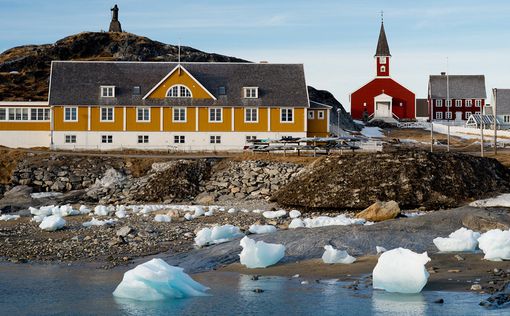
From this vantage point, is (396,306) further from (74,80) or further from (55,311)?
(74,80)

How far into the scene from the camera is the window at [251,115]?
54.0m

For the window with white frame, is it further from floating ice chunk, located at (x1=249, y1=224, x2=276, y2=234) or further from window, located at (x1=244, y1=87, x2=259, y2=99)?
floating ice chunk, located at (x1=249, y1=224, x2=276, y2=234)

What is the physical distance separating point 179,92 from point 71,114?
7737 mm

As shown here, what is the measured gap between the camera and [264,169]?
3831cm

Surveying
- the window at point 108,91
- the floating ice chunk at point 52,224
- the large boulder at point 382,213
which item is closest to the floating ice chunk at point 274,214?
the large boulder at point 382,213

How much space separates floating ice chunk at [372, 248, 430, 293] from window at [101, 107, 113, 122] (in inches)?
1613

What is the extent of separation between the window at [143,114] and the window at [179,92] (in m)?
1.90

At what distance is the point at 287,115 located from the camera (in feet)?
178

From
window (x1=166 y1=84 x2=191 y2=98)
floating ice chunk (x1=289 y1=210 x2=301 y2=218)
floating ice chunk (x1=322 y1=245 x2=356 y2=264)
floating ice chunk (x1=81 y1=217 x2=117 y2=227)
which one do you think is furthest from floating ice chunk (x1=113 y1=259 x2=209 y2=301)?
window (x1=166 y1=84 x2=191 y2=98)

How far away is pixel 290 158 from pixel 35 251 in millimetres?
21884

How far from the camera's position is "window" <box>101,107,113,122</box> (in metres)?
53.6

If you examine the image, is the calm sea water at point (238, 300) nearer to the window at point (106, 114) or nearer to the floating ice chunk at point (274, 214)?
the floating ice chunk at point (274, 214)

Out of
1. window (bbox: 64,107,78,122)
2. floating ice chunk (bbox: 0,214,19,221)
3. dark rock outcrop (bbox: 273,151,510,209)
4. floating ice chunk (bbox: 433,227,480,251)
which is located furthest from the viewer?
window (bbox: 64,107,78,122)

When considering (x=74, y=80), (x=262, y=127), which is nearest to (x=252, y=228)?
(x=262, y=127)
